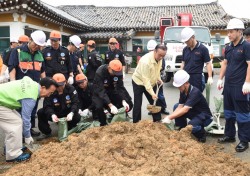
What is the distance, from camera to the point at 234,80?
4211mm

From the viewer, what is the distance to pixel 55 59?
216 inches

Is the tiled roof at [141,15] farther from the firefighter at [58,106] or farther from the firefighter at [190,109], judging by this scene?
the firefighter at [190,109]

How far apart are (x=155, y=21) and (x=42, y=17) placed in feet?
39.8

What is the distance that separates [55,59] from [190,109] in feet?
8.06

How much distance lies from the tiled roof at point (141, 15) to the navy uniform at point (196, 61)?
16.3 meters

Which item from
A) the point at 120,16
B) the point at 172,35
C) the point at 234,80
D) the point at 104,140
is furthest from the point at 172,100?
the point at 120,16

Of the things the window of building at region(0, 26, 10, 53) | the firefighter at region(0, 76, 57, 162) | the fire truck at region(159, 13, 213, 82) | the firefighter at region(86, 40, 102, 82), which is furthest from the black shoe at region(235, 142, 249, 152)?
the window of building at region(0, 26, 10, 53)

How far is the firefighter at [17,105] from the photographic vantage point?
12.0 ft

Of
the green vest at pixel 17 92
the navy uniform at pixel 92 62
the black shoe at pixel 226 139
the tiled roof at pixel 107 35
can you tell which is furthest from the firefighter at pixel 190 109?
the tiled roof at pixel 107 35

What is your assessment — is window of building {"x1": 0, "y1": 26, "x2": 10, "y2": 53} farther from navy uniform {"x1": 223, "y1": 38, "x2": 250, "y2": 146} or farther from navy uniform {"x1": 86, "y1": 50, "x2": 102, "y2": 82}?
navy uniform {"x1": 223, "y1": 38, "x2": 250, "y2": 146}

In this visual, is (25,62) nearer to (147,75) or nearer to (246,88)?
(147,75)

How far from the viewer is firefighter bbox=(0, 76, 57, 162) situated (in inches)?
145

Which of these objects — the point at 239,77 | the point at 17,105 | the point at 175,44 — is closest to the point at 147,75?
the point at 239,77

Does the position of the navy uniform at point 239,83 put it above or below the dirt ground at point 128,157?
above
